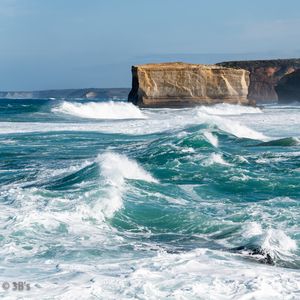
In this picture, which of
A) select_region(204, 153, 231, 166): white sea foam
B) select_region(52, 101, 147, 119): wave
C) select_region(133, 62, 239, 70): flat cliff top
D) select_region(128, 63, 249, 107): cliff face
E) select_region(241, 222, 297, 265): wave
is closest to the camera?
select_region(241, 222, 297, 265): wave

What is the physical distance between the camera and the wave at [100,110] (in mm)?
52094

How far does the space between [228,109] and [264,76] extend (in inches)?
2276

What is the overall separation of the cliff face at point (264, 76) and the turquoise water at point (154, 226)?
9606 centimetres

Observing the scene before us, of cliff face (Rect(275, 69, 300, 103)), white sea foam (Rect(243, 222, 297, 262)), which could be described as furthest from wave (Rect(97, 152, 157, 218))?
cliff face (Rect(275, 69, 300, 103))

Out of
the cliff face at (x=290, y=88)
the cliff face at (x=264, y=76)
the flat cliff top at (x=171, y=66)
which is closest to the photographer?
the flat cliff top at (x=171, y=66)

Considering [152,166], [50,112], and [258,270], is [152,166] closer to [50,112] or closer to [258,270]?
[258,270]

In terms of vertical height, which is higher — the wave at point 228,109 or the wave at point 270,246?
the wave at point 270,246

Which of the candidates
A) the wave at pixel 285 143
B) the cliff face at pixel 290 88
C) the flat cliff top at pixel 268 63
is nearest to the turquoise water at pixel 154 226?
the wave at pixel 285 143

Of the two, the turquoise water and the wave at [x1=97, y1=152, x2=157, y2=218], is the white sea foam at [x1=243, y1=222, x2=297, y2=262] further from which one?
the wave at [x1=97, y1=152, x2=157, y2=218]

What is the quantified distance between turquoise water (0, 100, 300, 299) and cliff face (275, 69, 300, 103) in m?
73.2

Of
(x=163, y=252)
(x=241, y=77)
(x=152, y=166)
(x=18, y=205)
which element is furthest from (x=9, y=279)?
(x=241, y=77)

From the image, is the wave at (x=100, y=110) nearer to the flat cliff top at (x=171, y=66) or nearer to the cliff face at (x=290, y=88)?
the flat cliff top at (x=171, y=66)

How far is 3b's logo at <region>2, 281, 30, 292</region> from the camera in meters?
6.27

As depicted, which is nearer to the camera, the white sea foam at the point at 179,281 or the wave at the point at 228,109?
the white sea foam at the point at 179,281
